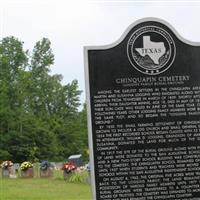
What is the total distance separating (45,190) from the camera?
68.5ft

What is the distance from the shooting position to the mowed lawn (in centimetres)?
1834

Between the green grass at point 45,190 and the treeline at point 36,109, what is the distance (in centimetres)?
3207

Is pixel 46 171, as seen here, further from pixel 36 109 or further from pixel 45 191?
pixel 36 109

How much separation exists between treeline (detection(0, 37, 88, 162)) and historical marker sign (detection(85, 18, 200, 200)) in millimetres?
48004

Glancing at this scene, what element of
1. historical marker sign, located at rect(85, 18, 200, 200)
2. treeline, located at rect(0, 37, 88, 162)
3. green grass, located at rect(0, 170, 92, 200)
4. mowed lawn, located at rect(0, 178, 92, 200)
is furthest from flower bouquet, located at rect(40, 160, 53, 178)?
treeline, located at rect(0, 37, 88, 162)

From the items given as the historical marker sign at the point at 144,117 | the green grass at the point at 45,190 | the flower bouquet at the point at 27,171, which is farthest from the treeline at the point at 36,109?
the historical marker sign at the point at 144,117

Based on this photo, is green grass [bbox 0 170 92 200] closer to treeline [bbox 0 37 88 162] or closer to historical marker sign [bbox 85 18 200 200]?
historical marker sign [bbox 85 18 200 200]

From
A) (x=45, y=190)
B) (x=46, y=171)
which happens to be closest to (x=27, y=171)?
(x=46, y=171)

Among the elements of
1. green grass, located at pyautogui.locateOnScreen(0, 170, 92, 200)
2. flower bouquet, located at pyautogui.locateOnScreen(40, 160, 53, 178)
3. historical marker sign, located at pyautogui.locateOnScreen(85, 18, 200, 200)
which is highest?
historical marker sign, located at pyautogui.locateOnScreen(85, 18, 200, 200)

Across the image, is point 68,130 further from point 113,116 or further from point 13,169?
point 113,116

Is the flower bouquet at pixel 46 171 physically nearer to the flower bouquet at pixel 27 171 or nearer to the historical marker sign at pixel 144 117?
the flower bouquet at pixel 27 171

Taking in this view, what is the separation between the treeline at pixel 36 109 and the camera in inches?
2261

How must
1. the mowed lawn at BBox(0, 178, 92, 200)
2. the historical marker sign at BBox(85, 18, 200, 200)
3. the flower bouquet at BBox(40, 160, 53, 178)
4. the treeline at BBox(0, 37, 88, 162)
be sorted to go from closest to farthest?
the historical marker sign at BBox(85, 18, 200, 200) → the mowed lawn at BBox(0, 178, 92, 200) → the flower bouquet at BBox(40, 160, 53, 178) → the treeline at BBox(0, 37, 88, 162)

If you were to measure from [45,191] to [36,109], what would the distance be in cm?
4421
